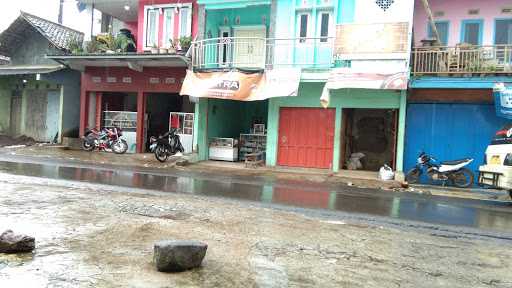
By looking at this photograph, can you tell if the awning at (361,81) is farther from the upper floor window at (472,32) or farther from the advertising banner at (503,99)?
the upper floor window at (472,32)

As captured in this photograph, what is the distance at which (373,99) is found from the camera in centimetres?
1633

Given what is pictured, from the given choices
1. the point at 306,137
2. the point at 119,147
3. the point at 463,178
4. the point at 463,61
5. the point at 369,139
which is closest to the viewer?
the point at 463,178

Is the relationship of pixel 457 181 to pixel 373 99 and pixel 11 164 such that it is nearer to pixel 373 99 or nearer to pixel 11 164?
pixel 373 99

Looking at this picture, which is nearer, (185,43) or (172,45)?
(185,43)

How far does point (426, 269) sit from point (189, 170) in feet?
38.2

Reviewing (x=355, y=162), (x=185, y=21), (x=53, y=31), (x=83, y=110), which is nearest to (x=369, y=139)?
(x=355, y=162)

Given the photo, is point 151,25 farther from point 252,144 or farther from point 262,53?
point 252,144

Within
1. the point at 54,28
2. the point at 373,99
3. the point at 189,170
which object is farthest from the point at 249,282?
the point at 54,28

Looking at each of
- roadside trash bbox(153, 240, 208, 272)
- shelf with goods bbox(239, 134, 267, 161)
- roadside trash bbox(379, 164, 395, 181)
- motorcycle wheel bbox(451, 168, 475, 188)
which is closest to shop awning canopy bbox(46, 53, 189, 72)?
shelf with goods bbox(239, 134, 267, 161)

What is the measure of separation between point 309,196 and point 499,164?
472cm

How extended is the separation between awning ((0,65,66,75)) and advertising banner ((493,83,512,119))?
1895 centimetres

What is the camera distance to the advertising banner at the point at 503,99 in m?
13.8

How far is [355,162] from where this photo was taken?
57.9ft

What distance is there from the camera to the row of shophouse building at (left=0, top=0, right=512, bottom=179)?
15.2 meters
